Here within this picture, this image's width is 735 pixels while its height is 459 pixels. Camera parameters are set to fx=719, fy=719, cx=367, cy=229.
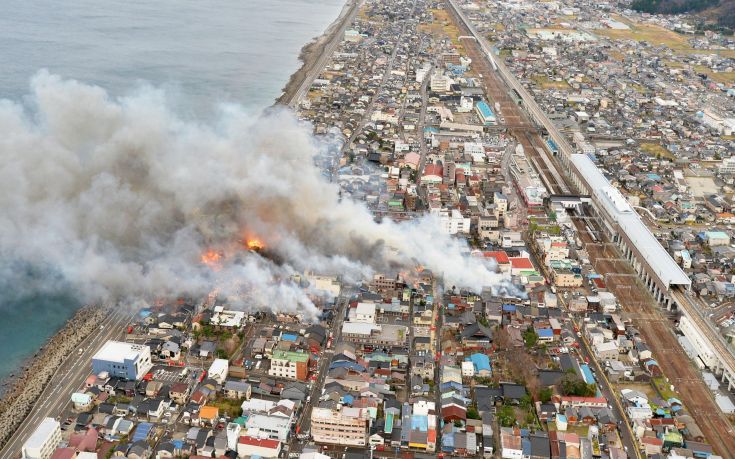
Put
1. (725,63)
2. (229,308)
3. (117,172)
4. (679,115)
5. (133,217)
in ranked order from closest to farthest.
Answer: (229,308)
(133,217)
(117,172)
(679,115)
(725,63)

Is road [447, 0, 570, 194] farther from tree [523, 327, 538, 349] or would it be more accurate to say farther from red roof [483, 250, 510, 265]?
tree [523, 327, 538, 349]

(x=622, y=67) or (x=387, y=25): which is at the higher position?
(x=387, y=25)

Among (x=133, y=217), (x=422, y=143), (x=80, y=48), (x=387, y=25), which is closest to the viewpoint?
(x=133, y=217)

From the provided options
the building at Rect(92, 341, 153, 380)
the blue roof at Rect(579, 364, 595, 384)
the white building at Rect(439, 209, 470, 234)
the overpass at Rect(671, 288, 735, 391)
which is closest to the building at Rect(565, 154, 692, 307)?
the overpass at Rect(671, 288, 735, 391)

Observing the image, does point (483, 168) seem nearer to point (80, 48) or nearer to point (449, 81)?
point (449, 81)

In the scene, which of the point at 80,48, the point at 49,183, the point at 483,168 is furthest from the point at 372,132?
the point at 80,48

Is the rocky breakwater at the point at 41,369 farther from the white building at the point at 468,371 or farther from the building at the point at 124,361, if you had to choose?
the white building at the point at 468,371

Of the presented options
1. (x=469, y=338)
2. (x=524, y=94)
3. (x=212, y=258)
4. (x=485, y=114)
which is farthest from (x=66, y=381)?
(x=524, y=94)
